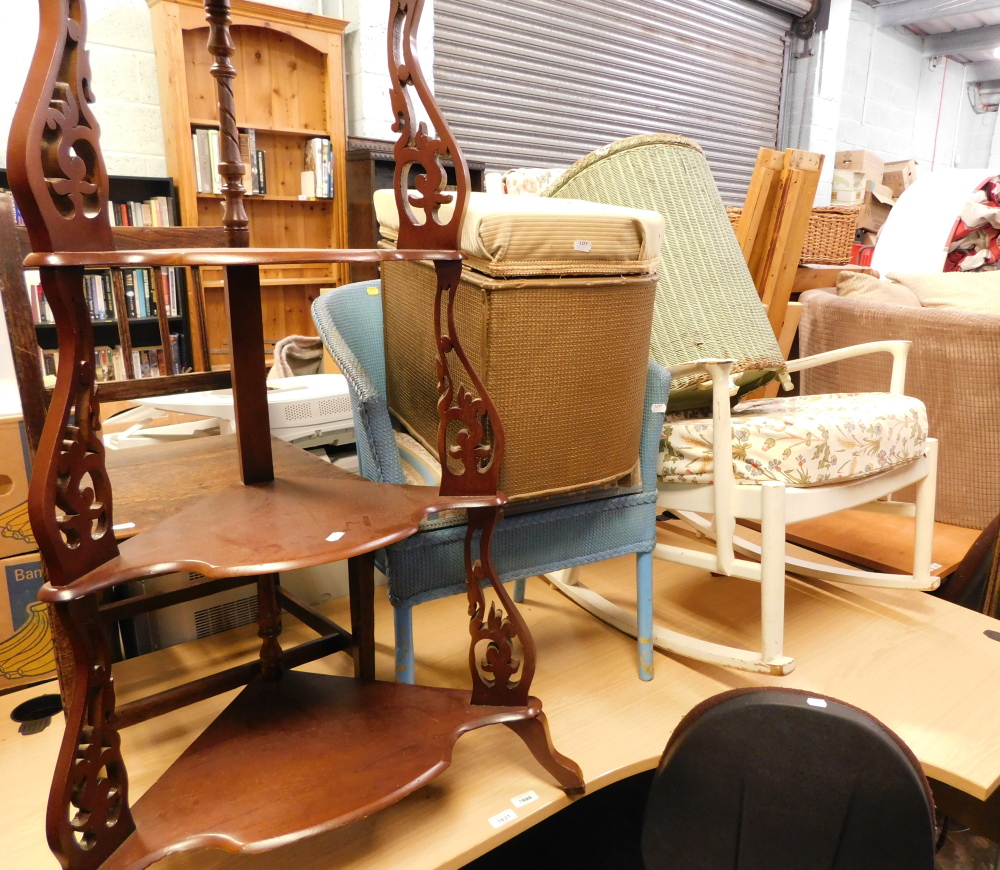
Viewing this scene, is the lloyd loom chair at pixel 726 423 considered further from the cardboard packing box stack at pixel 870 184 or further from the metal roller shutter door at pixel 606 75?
the metal roller shutter door at pixel 606 75

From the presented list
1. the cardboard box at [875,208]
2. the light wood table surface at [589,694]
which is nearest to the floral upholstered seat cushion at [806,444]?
the light wood table surface at [589,694]

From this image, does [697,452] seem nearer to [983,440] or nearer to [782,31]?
[983,440]

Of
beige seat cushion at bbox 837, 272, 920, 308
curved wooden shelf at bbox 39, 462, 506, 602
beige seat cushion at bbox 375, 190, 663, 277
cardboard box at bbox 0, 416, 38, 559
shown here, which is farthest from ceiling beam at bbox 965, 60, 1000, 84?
cardboard box at bbox 0, 416, 38, 559

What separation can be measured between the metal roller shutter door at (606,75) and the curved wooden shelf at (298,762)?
9.97 ft

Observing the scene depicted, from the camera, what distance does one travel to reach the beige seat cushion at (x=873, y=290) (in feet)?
7.07

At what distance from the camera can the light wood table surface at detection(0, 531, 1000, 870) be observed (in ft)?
3.08

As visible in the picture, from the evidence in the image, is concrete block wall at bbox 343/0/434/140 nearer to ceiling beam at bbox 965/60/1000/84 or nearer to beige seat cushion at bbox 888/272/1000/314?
beige seat cushion at bbox 888/272/1000/314

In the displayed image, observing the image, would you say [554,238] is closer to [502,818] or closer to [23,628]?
[502,818]

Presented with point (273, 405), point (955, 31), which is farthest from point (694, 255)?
point (955, 31)

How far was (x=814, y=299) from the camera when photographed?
213 cm

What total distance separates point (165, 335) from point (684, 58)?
168 inches

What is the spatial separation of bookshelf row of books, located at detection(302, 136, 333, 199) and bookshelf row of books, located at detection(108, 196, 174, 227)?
1.81ft

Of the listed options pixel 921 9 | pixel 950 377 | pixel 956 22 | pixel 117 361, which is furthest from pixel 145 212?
pixel 956 22

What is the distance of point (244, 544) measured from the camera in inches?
29.6
